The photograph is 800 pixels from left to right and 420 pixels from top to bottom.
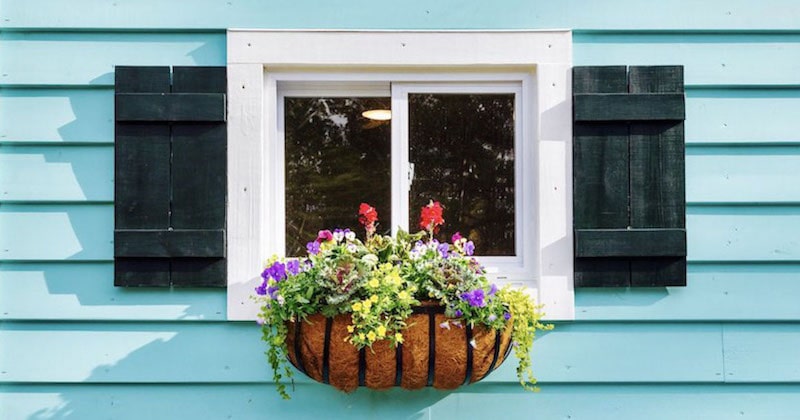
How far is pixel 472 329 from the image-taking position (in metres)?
1.60

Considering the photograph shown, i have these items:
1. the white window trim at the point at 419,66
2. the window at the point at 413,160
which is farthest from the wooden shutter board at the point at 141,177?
the window at the point at 413,160

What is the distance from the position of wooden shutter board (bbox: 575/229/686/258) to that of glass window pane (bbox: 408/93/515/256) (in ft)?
0.75

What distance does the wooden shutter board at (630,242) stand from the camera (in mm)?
1803

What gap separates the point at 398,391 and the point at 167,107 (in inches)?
41.5

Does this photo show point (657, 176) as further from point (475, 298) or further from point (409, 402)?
→ point (409, 402)

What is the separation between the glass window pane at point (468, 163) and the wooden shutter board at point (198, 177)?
1.85ft

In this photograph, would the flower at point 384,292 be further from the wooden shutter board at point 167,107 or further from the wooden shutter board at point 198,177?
the wooden shutter board at point 167,107

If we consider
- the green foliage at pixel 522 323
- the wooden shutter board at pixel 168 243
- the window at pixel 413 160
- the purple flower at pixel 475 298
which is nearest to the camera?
the purple flower at pixel 475 298

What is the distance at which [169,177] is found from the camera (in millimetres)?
1809

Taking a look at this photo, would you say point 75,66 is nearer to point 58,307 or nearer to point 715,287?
Result: point 58,307

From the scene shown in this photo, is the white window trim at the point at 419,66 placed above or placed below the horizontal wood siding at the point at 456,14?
below

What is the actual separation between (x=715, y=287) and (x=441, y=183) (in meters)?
0.86

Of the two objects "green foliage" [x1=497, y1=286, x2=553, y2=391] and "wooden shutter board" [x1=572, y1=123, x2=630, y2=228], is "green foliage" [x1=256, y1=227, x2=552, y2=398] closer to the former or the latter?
"green foliage" [x1=497, y1=286, x2=553, y2=391]

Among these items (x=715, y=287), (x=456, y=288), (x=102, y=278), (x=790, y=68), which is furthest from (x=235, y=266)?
(x=790, y=68)
